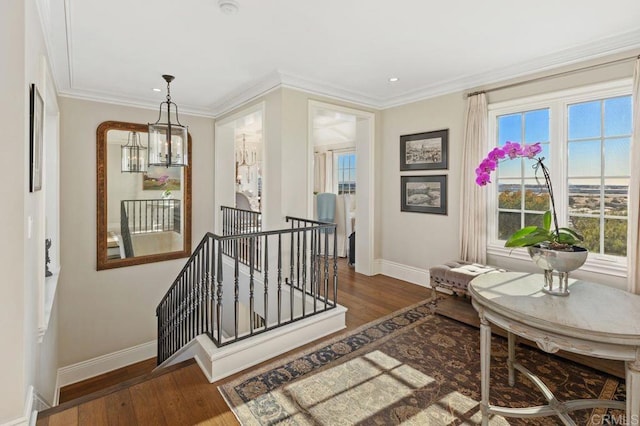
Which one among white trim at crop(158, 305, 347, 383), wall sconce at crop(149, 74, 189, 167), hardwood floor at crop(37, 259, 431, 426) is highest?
wall sconce at crop(149, 74, 189, 167)

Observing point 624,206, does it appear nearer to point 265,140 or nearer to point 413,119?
point 413,119

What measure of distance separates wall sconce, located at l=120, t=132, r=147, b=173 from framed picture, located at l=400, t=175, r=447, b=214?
3.91 m

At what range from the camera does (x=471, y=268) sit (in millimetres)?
3338

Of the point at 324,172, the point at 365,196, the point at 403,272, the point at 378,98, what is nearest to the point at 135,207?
the point at 365,196

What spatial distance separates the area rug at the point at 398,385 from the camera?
6.04 feet

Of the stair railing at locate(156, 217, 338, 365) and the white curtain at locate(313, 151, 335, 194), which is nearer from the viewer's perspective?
the stair railing at locate(156, 217, 338, 365)

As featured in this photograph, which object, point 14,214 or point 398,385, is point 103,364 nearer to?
point 14,214

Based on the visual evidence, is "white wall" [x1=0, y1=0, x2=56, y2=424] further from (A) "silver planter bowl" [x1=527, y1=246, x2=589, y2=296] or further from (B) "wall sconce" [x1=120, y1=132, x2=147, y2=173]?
(B) "wall sconce" [x1=120, y1=132, x2=147, y2=173]

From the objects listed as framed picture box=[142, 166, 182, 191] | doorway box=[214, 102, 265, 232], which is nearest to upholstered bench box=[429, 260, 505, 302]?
doorway box=[214, 102, 265, 232]

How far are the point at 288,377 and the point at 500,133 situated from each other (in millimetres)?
3437

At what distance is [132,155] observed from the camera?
470 centimetres

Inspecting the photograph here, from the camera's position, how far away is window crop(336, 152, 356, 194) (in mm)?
7625

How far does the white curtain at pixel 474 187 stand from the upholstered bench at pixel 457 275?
0.29m

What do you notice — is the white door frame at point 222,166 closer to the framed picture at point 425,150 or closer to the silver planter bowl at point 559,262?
the framed picture at point 425,150
